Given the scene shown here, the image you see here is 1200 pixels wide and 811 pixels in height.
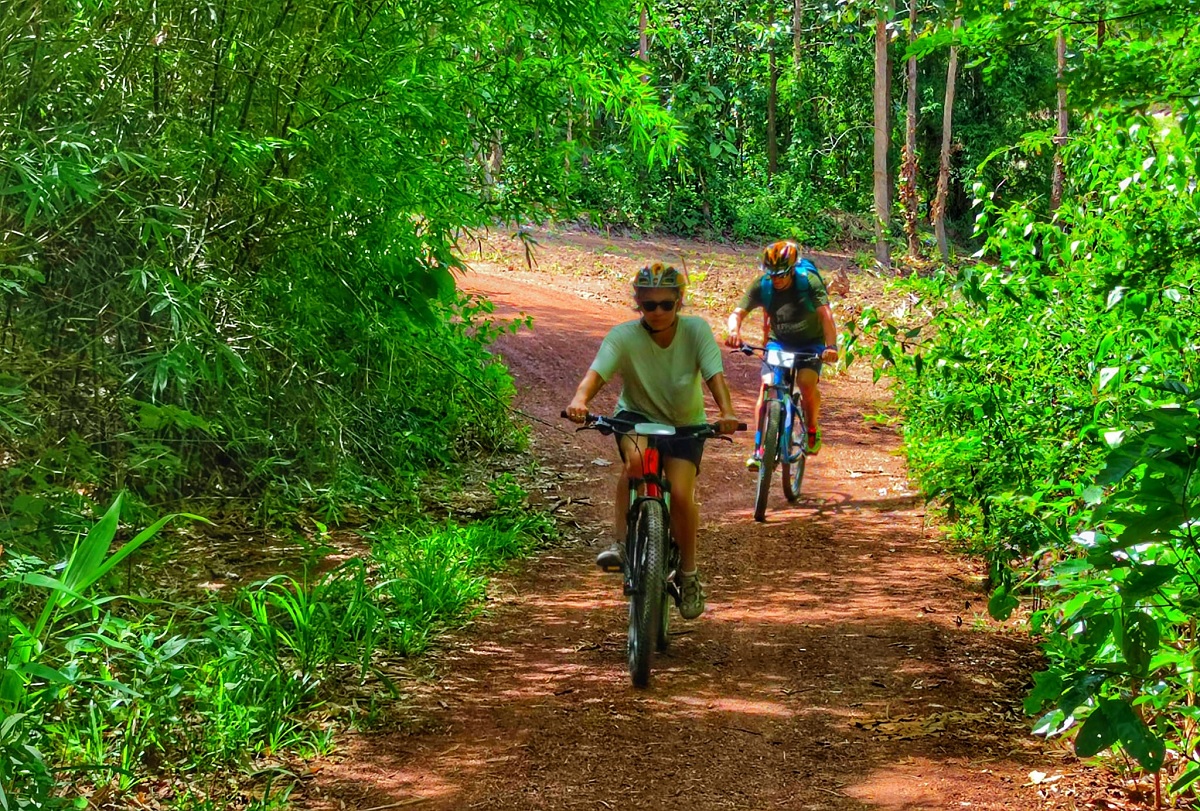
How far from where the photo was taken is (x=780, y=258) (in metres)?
8.46

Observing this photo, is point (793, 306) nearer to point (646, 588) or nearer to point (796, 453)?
point (796, 453)

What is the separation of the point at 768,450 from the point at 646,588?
3513mm

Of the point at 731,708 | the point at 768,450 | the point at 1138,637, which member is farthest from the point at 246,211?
the point at 1138,637

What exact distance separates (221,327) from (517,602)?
233 centimetres

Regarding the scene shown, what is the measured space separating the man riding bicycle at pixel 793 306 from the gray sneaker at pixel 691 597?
3.01 m

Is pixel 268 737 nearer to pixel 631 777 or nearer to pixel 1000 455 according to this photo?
pixel 631 777

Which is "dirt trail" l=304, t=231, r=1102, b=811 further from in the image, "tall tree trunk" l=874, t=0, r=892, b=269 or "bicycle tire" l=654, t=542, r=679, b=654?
"tall tree trunk" l=874, t=0, r=892, b=269

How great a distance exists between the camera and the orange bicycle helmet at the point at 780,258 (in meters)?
8.45

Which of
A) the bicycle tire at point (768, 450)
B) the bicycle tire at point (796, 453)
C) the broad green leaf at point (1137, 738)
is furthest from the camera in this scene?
the bicycle tire at point (796, 453)

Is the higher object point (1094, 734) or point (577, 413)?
point (577, 413)

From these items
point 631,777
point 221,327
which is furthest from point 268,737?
point 221,327

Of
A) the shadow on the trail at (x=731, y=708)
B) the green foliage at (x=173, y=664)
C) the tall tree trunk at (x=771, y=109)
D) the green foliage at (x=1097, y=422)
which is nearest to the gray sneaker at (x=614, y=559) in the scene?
the shadow on the trail at (x=731, y=708)

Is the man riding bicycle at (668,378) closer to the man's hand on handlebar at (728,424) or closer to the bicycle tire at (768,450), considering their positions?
the man's hand on handlebar at (728,424)

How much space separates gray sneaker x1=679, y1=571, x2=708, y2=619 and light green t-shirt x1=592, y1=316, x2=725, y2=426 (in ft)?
2.67
